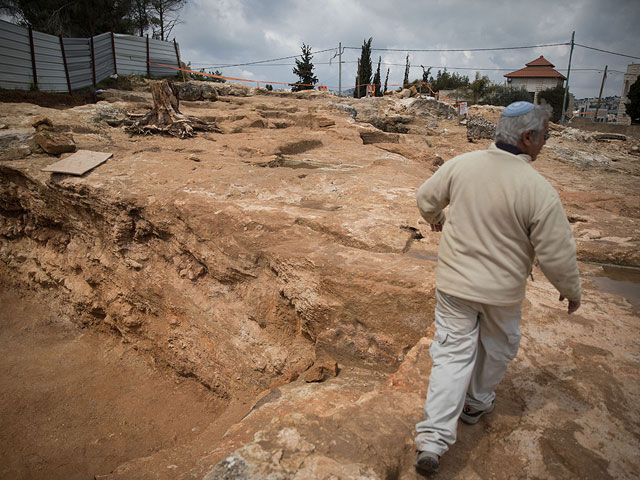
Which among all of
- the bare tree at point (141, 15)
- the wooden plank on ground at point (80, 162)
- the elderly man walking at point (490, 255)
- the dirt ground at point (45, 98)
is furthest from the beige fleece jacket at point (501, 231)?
the bare tree at point (141, 15)

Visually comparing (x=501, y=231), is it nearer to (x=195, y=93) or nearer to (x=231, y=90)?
(x=195, y=93)

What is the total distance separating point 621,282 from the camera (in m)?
3.42

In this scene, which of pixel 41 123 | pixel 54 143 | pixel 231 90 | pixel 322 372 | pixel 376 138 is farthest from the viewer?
pixel 231 90

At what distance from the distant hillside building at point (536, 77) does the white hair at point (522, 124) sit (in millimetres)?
42522

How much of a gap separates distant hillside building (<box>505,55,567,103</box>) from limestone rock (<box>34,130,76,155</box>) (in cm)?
4152

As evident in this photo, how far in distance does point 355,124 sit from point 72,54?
9.07 m

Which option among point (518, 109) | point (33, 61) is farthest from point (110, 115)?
point (518, 109)

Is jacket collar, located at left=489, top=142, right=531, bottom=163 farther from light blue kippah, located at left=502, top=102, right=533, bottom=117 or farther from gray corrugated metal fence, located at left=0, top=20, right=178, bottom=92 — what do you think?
gray corrugated metal fence, located at left=0, top=20, right=178, bottom=92

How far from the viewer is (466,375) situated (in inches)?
62.0

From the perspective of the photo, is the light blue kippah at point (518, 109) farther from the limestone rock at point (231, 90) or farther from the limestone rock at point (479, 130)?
the limestone rock at point (231, 90)

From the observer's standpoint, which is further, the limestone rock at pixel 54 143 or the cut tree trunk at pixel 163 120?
the cut tree trunk at pixel 163 120

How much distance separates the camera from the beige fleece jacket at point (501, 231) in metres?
1.41

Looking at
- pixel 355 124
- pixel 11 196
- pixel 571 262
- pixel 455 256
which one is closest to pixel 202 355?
pixel 455 256

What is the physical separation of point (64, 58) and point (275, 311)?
12.0m
